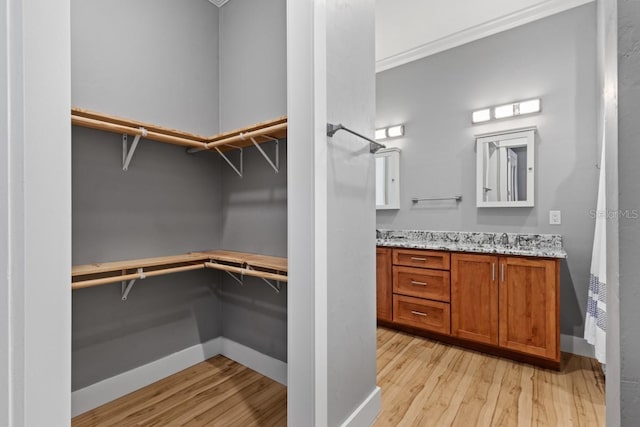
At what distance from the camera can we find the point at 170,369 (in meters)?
2.01

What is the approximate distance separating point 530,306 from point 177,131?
2.69 meters

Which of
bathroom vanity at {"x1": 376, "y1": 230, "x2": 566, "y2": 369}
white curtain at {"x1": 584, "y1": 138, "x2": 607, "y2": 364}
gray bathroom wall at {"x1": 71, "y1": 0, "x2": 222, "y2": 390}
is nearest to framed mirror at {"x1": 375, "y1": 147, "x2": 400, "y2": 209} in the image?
bathroom vanity at {"x1": 376, "y1": 230, "x2": 566, "y2": 369}

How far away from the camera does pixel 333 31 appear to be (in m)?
1.36

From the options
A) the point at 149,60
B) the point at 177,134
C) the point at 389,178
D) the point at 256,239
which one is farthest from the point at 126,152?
the point at 389,178

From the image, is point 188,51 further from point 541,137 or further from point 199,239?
point 541,137

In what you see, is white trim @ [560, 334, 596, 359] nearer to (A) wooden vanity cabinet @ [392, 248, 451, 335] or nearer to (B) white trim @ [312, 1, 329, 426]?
(A) wooden vanity cabinet @ [392, 248, 451, 335]

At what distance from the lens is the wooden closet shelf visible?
1.48m

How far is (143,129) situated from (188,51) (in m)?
0.84

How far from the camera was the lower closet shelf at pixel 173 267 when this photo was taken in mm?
1516

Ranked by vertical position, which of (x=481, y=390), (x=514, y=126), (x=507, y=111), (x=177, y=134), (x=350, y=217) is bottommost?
(x=481, y=390)

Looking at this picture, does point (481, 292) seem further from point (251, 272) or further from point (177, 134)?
point (177, 134)

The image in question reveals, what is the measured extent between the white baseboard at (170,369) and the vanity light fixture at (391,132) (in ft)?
8.55

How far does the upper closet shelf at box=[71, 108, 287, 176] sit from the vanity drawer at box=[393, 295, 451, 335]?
5.70 feet

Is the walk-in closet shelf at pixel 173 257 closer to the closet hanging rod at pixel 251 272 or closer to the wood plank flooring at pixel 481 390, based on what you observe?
the closet hanging rod at pixel 251 272
